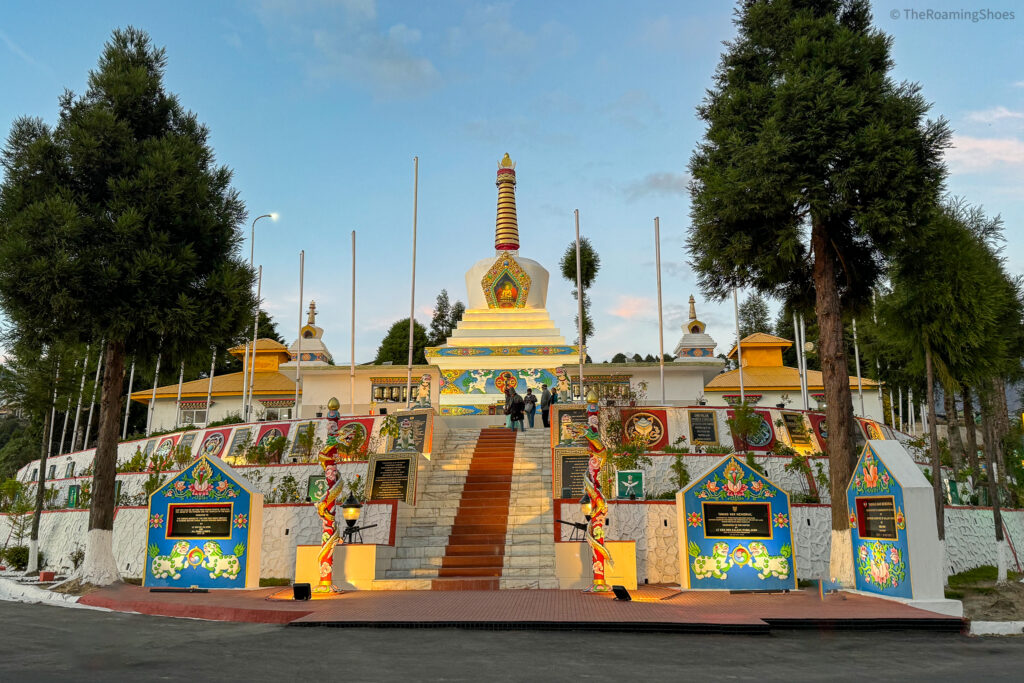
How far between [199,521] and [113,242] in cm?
531

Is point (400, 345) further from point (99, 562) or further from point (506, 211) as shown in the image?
point (99, 562)

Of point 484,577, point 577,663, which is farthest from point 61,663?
point 484,577

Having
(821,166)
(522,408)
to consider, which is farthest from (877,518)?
(522,408)

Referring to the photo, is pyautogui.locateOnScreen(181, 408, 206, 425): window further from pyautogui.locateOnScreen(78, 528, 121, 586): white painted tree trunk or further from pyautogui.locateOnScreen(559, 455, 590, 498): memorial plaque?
→ pyautogui.locateOnScreen(559, 455, 590, 498): memorial plaque

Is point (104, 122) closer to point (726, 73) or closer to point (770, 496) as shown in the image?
point (726, 73)

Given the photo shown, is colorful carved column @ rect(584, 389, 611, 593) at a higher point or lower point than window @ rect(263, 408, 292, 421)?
lower

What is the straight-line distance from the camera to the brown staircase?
1295 centimetres

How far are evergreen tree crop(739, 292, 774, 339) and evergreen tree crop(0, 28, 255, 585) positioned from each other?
49024mm

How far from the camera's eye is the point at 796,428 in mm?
19375

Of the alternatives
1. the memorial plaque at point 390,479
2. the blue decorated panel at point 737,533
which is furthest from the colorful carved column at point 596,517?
the memorial plaque at point 390,479

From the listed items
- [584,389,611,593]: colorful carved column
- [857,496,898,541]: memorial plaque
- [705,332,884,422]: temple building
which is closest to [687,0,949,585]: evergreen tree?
[857,496,898,541]: memorial plaque

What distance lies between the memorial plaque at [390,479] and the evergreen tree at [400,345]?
101ft

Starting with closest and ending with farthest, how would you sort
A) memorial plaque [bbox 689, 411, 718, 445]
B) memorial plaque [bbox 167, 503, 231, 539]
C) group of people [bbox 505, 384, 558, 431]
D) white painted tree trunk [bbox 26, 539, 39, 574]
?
memorial plaque [bbox 167, 503, 231, 539], white painted tree trunk [bbox 26, 539, 39, 574], memorial plaque [bbox 689, 411, 718, 445], group of people [bbox 505, 384, 558, 431]

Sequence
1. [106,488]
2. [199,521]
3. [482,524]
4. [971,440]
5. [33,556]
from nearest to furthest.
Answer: [199,521] → [106,488] → [482,524] → [33,556] → [971,440]
